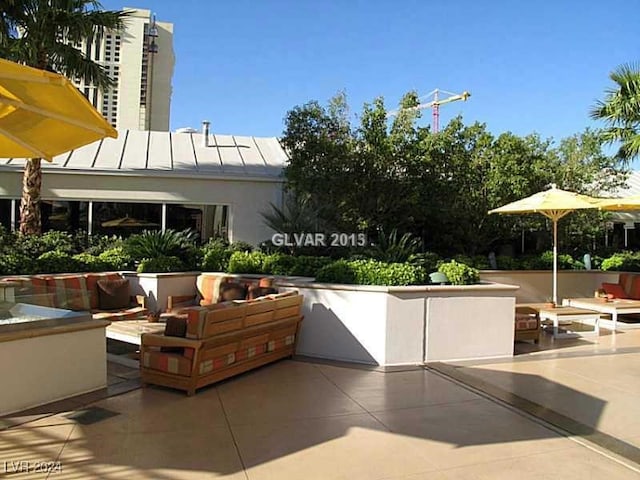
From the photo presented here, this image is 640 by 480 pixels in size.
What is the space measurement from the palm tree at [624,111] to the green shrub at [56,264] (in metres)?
12.1

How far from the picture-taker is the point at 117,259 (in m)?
9.71

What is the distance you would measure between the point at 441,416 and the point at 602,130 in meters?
11.3

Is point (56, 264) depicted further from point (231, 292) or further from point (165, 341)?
point (165, 341)

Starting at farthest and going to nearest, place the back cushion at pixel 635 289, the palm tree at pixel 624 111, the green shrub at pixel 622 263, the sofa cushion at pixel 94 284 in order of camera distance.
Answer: the green shrub at pixel 622 263 < the palm tree at pixel 624 111 < the back cushion at pixel 635 289 < the sofa cushion at pixel 94 284

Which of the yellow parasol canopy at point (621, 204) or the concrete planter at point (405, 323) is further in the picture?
the yellow parasol canopy at point (621, 204)

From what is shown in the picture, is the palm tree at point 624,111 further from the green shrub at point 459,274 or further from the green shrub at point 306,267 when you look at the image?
the green shrub at point 306,267

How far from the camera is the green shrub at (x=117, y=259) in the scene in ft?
31.5

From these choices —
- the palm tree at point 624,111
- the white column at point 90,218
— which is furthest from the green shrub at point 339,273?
the palm tree at point 624,111

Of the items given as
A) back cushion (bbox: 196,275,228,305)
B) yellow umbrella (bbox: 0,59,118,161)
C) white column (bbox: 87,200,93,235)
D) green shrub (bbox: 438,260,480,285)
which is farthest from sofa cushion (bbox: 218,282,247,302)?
white column (bbox: 87,200,93,235)

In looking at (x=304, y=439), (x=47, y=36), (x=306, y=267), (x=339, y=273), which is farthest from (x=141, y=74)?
(x=304, y=439)

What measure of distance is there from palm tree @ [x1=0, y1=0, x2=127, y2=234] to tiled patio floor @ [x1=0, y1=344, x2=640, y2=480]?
7.64 m

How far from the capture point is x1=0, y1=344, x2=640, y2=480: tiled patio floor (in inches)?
144

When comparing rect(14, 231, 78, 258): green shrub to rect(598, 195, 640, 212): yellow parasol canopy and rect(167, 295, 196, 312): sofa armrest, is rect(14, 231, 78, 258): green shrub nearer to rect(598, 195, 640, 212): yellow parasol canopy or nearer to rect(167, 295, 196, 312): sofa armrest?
rect(167, 295, 196, 312): sofa armrest

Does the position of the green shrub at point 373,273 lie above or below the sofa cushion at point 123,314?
above
